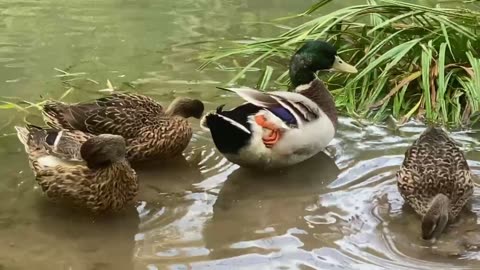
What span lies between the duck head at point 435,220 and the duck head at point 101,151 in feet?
4.91

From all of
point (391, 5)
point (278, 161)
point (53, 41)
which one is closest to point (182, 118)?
point (278, 161)

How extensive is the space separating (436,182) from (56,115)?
2.12m

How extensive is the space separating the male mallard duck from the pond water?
5.3 inches

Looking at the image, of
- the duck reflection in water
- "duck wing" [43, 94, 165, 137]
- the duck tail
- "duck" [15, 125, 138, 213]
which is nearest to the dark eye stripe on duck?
the duck reflection in water

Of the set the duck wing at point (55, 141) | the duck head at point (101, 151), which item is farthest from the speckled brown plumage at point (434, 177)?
the duck wing at point (55, 141)

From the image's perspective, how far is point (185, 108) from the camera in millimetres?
4605

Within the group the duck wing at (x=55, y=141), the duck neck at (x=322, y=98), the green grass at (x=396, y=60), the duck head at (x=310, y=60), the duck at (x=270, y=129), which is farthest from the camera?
the green grass at (x=396, y=60)

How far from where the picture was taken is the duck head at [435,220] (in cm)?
346

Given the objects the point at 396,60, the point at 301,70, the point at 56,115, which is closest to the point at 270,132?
the point at 301,70

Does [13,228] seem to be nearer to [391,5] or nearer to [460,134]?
[460,134]

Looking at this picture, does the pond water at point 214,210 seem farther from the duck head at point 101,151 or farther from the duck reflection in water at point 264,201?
the duck head at point 101,151

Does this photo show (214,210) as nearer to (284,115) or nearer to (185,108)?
(284,115)

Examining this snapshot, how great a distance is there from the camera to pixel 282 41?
19.3 feet

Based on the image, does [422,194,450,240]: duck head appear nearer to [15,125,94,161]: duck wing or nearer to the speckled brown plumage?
the speckled brown plumage
